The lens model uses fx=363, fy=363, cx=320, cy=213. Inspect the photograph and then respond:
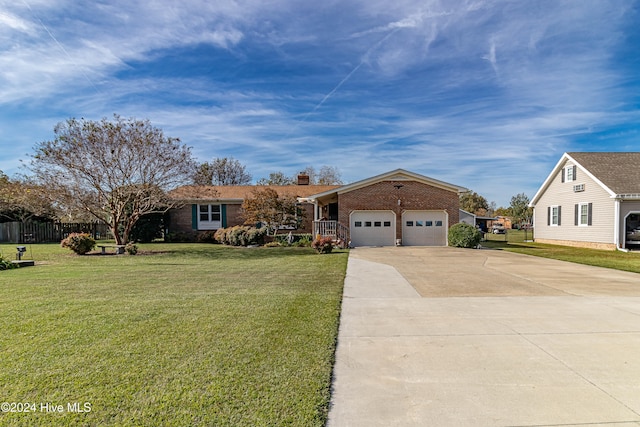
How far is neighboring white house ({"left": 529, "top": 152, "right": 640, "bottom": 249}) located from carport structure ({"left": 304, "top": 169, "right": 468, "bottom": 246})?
7.19 meters

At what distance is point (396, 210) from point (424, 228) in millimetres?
2010

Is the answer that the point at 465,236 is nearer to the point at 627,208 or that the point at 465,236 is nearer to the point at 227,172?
the point at 627,208

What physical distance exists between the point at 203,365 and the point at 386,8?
11171 millimetres

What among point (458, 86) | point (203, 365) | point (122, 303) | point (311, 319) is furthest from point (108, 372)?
point (458, 86)

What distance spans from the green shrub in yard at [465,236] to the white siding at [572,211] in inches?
267

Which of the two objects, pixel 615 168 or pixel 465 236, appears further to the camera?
pixel 615 168

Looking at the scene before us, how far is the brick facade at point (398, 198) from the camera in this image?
20875 millimetres

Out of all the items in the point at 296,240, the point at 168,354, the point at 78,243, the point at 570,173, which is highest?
the point at 570,173

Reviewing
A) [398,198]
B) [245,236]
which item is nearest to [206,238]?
[245,236]

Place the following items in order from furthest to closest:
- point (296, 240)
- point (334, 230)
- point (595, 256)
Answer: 1. point (296, 240)
2. point (334, 230)
3. point (595, 256)

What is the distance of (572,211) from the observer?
22.4m

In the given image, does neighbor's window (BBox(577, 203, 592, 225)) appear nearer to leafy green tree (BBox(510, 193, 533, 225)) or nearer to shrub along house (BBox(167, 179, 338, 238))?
shrub along house (BBox(167, 179, 338, 238))

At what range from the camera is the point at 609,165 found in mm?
21328

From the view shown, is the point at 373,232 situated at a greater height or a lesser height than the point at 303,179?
lesser
